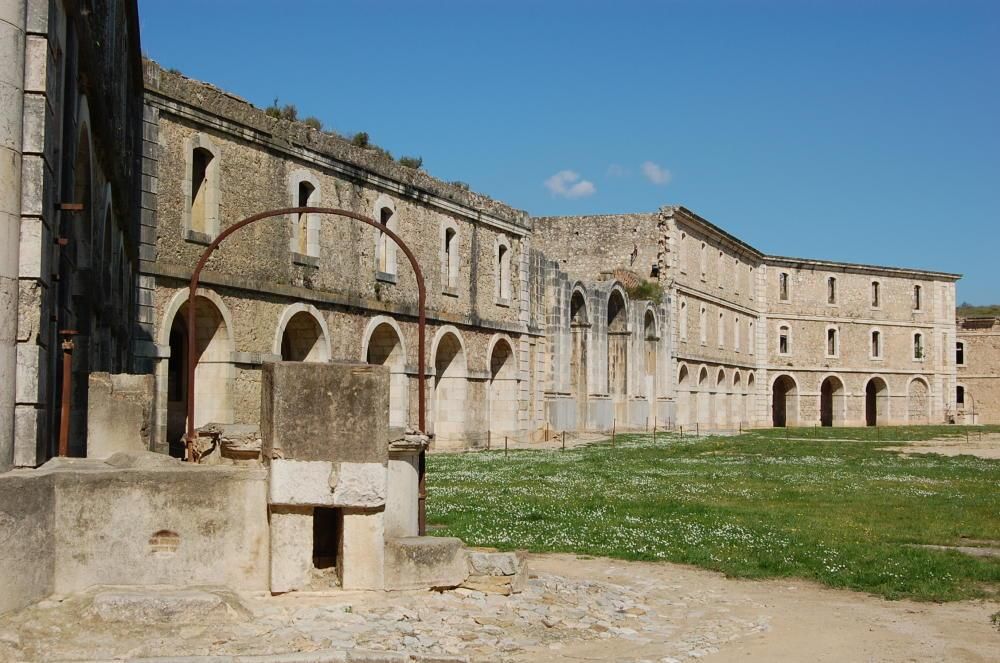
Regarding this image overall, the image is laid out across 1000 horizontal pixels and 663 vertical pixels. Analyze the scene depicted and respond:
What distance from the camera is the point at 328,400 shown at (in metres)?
8.23

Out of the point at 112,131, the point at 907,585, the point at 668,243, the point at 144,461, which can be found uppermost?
the point at 668,243

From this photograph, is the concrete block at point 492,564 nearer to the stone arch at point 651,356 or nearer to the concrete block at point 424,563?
the concrete block at point 424,563

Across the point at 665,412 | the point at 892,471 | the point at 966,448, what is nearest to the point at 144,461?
the point at 892,471

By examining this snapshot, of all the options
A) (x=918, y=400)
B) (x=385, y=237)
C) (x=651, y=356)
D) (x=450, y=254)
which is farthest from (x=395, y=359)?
(x=918, y=400)

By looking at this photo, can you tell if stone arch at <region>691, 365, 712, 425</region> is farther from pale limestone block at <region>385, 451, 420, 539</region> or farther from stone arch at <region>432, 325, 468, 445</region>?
pale limestone block at <region>385, 451, 420, 539</region>

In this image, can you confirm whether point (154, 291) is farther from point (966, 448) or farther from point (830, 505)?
point (966, 448)

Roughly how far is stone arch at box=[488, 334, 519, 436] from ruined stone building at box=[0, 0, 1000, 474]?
53 millimetres

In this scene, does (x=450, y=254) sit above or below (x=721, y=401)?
above

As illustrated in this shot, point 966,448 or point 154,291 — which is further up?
point 154,291

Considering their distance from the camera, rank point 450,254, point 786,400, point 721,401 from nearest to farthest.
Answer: point 450,254 < point 721,401 < point 786,400

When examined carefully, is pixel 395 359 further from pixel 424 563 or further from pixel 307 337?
pixel 424 563

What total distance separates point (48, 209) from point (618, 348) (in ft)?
120

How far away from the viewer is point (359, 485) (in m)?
8.23

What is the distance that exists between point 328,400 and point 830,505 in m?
10.7
